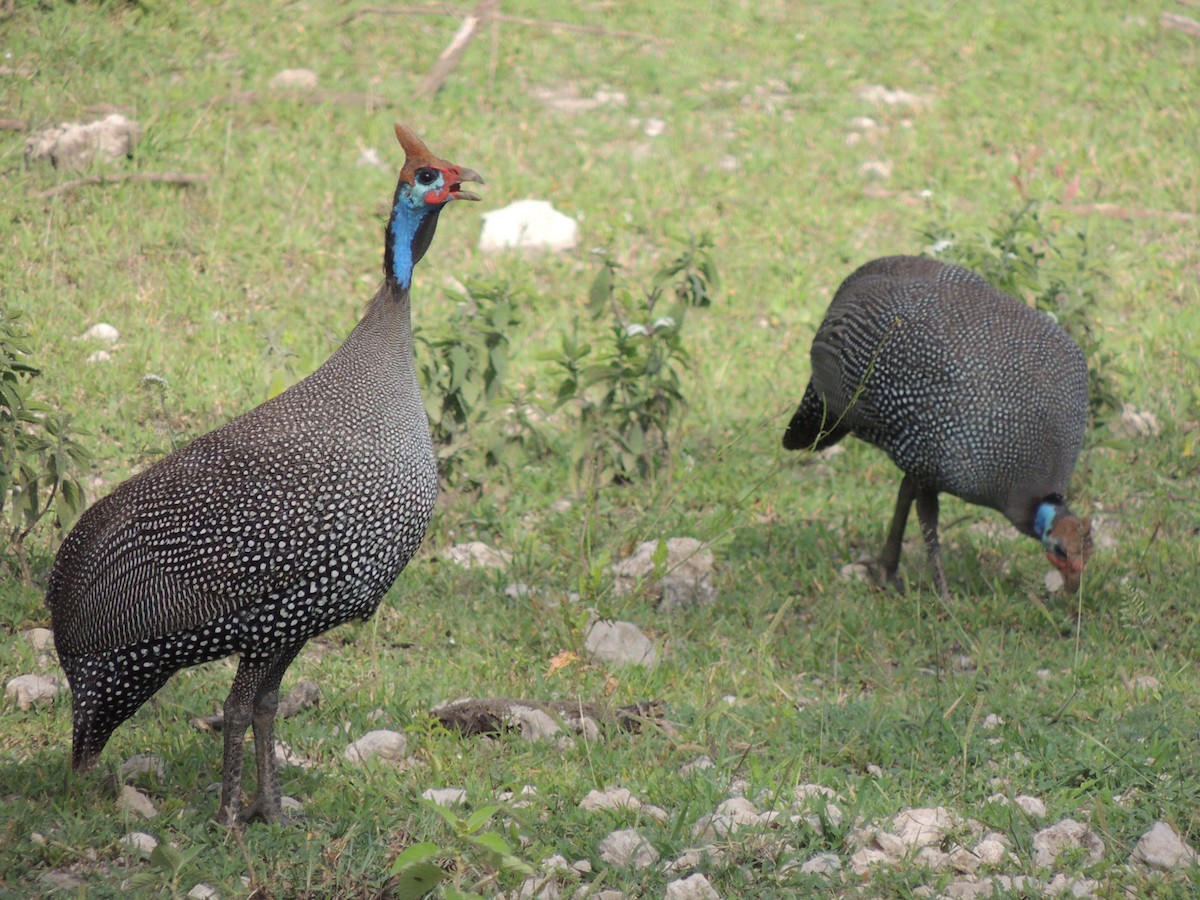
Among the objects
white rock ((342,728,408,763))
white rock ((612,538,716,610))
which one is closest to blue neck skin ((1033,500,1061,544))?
white rock ((612,538,716,610))

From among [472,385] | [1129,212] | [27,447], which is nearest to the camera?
[27,447]

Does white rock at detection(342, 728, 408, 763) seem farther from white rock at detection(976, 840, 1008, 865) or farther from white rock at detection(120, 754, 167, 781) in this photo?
white rock at detection(976, 840, 1008, 865)

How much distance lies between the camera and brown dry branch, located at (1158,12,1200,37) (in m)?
10.0

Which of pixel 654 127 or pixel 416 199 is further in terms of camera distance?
pixel 654 127

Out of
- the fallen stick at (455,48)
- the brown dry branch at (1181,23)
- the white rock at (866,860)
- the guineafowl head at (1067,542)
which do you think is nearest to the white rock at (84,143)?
the fallen stick at (455,48)

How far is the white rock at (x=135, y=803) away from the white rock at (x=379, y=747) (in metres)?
0.57

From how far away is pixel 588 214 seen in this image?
805 centimetres

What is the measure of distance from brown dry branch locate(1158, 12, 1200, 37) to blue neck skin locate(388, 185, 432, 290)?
8368 millimetres

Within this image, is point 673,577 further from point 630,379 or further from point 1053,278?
point 1053,278

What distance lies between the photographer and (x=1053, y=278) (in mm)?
6496

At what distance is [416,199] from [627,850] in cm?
178

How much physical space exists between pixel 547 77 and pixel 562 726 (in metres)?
6.19

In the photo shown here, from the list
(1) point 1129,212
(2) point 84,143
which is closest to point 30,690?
(2) point 84,143

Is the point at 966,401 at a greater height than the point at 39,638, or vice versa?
the point at 966,401
